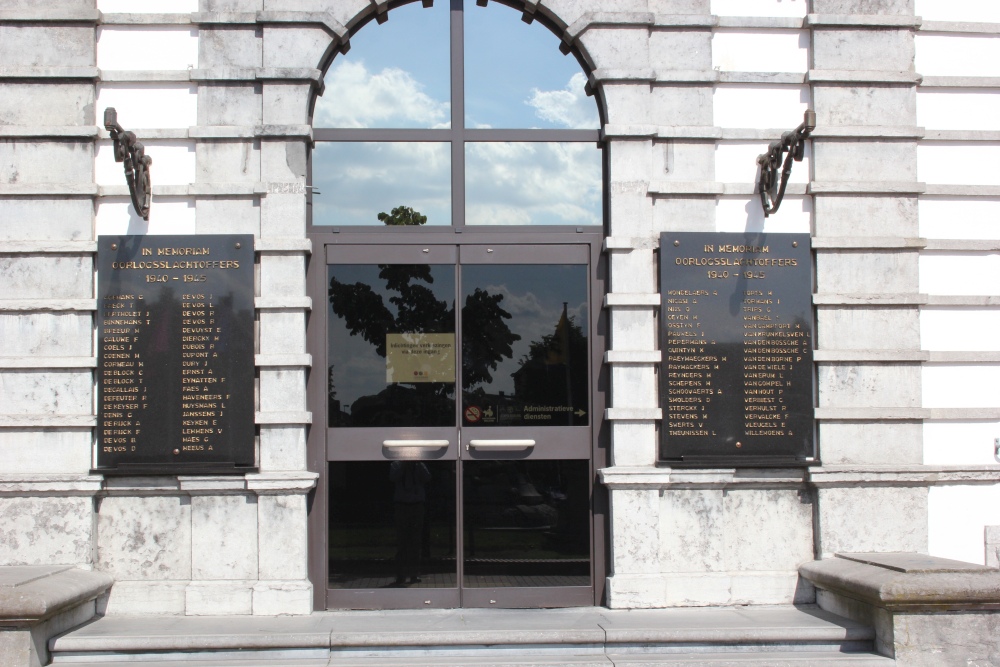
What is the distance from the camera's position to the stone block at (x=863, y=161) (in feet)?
25.0

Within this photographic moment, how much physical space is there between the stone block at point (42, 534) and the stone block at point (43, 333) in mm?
1161

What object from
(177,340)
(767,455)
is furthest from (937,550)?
(177,340)

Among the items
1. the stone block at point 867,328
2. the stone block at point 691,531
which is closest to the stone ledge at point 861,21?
the stone block at point 867,328

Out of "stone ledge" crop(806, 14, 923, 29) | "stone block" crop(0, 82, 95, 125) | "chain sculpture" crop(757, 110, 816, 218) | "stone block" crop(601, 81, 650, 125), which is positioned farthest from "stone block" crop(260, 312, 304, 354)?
"stone ledge" crop(806, 14, 923, 29)

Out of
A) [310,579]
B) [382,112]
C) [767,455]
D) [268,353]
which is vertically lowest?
[310,579]

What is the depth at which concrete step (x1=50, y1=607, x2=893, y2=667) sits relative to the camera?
6.41 m

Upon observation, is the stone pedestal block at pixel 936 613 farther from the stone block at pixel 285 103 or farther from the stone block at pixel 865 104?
the stone block at pixel 285 103

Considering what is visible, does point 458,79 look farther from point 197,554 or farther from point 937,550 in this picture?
point 937,550

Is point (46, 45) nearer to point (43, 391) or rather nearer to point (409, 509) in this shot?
point (43, 391)

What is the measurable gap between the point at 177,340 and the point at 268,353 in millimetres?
731

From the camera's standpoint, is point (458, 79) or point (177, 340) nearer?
point (177, 340)

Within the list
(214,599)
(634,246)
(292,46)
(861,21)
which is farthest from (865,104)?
(214,599)

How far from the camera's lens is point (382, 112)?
7.79 meters

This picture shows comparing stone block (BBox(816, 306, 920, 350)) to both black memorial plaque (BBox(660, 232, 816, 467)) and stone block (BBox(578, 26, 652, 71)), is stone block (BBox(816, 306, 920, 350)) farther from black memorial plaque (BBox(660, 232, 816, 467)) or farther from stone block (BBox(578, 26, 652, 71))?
stone block (BBox(578, 26, 652, 71))
